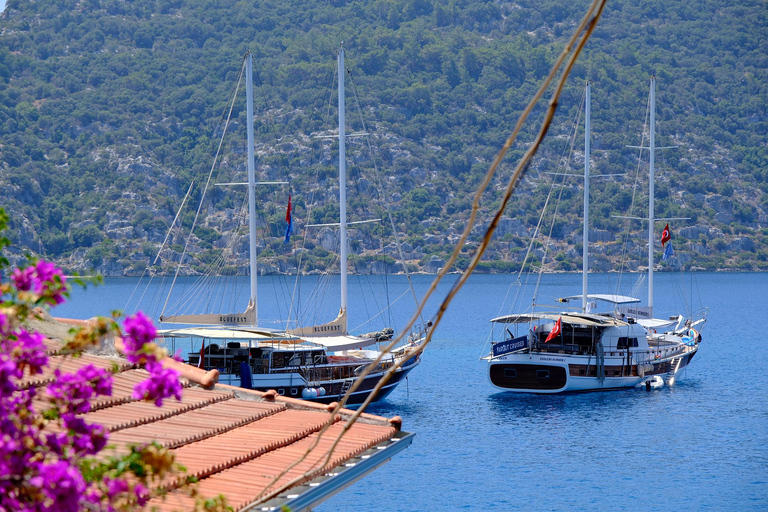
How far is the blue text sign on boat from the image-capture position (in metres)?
38.4

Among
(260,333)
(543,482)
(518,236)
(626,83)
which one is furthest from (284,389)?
(626,83)

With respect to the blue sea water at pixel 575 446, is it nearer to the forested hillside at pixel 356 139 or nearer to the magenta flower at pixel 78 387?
the magenta flower at pixel 78 387

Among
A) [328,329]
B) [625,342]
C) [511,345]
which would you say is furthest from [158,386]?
[625,342]

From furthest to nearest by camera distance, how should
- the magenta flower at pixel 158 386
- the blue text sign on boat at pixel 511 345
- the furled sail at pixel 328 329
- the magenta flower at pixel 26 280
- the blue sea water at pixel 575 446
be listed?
1. the blue text sign on boat at pixel 511 345
2. the furled sail at pixel 328 329
3. the blue sea water at pixel 575 446
4. the magenta flower at pixel 26 280
5. the magenta flower at pixel 158 386

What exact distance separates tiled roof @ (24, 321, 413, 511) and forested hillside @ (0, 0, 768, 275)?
363 ft

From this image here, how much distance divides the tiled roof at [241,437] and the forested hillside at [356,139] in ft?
363

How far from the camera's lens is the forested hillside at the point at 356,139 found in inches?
5443

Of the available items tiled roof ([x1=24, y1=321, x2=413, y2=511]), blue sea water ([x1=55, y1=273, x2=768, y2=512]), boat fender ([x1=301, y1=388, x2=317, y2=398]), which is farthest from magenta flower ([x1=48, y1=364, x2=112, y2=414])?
boat fender ([x1=301, y1=388, x2=317, y2=398])

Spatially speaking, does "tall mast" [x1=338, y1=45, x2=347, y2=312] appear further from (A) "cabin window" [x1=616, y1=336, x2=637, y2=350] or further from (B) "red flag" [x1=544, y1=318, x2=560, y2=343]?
(A) "cabin window" [x1=616, y1=336, x2=637, y2=350]

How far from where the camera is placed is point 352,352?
3862 centimetres

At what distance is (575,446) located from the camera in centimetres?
3102

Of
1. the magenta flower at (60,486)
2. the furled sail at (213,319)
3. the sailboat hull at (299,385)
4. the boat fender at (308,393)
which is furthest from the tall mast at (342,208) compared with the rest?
the magenta flower at (60,486)

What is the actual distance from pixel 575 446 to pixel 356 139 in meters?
137

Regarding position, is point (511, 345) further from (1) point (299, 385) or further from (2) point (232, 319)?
(2) point (232, 319)
